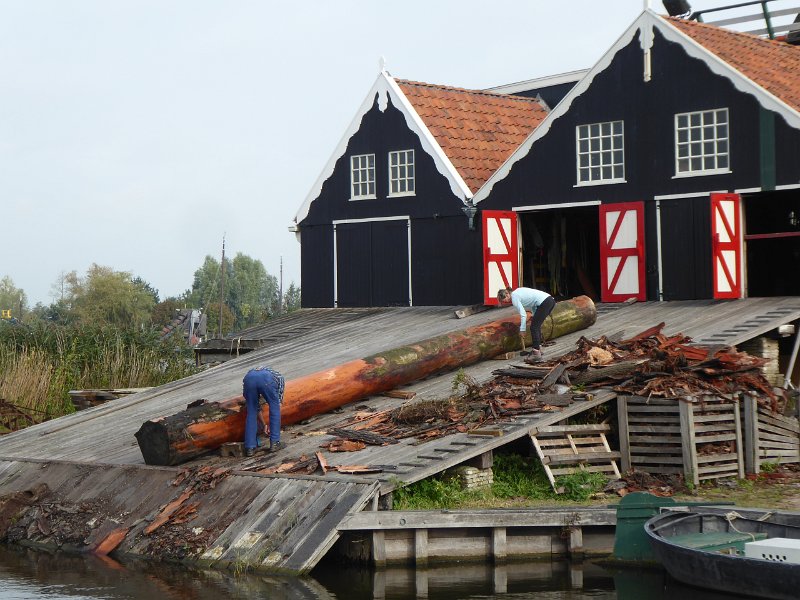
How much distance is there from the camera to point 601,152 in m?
24.5

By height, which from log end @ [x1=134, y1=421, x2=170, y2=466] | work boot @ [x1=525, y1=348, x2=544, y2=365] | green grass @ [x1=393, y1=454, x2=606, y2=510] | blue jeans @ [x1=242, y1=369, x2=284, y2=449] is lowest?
green grass @ [x1=393, y1=454, x2=606, y2=510]

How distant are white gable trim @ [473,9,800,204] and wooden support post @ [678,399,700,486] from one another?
7785 millimetres

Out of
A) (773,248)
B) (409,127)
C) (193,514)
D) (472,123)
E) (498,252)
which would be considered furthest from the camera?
(472,123)

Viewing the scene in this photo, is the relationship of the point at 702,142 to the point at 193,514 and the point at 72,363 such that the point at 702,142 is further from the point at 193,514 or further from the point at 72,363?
the point at 72,363

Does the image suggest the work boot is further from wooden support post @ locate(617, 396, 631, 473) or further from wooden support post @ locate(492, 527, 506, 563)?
wooden support post @ locate(492, 527, 506, 563)

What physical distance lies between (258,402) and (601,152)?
36.2 ft

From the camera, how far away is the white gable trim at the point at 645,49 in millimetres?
21859

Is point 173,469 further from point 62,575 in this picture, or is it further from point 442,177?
point 442,177

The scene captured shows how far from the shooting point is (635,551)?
45.4 ft

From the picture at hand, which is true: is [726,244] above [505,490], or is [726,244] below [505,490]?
above

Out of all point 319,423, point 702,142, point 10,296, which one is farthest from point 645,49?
point 10,296

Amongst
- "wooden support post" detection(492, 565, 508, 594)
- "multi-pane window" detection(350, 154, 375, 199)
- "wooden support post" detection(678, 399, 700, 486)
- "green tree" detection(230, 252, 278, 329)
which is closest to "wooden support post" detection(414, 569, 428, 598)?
"wooden support post" detection(492, 565, 508, 594)

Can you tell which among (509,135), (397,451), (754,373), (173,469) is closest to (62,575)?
(173,469)

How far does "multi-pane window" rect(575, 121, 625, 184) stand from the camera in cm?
2416
